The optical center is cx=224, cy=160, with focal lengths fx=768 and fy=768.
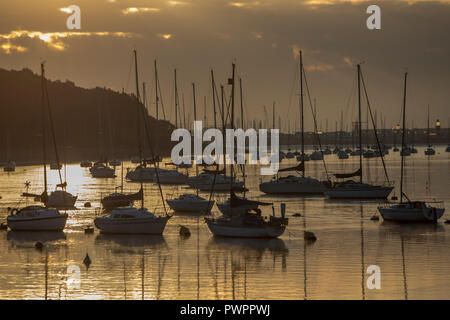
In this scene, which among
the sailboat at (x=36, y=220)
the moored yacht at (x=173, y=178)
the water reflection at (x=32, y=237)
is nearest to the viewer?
the water reflection at (x=32, y=237)

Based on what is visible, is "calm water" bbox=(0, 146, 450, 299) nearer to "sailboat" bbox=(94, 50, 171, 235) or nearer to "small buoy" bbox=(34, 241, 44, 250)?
"small buoy" bbox=(34, 241, 44, 250)

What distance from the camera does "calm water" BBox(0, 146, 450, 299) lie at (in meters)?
30.1

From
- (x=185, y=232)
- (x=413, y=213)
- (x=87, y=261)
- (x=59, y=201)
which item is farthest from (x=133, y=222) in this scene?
(x=59, y=201)

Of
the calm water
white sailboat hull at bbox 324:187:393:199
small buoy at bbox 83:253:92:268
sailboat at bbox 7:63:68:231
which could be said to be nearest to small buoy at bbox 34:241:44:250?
the calm water

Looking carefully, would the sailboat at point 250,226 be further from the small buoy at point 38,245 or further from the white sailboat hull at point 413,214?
the white sailboat hull at point 413,214

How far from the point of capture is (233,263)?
119 feet

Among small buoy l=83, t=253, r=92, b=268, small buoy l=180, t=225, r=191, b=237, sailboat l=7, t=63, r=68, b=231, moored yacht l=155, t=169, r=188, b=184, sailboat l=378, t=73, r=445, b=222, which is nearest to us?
small buoy l=83, t=253, r=92, b=268

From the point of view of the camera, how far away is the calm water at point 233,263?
30125 millimetres

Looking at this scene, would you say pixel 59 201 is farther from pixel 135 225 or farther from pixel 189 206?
pixel 135 225

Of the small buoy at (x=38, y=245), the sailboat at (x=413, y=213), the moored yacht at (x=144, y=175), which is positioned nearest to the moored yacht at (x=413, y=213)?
the sailboat at (x=413, y=213)
